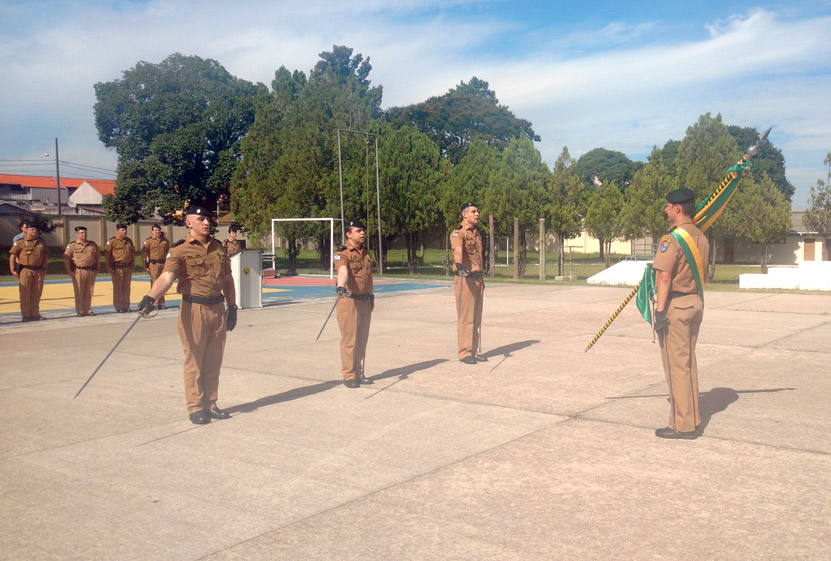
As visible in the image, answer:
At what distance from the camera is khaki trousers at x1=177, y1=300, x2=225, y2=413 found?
6.65 m

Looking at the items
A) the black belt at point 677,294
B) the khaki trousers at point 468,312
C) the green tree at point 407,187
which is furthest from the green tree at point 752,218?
the black belt at point 677,294

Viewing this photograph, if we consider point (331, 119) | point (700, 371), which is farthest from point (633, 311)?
point (331, 119)

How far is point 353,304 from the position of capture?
8.45 m

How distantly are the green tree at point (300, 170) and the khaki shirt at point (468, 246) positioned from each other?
22.5m

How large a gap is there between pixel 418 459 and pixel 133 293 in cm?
1880

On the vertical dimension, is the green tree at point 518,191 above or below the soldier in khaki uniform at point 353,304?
above

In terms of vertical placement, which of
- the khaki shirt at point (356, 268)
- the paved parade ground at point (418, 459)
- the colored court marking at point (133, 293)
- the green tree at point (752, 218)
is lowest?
the paved parade ground at point (418, 459)

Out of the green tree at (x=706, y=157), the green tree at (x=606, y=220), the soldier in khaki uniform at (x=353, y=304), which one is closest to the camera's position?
the soldier in khaki uniform at (x=353, y=304)

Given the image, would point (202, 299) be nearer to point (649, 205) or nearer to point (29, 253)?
point (29, 253)

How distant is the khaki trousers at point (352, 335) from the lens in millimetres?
8328

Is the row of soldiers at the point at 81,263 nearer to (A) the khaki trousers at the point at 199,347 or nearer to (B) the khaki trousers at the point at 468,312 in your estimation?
(B) the khaki trousers at the point at 468,312

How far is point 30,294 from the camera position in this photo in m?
14.7

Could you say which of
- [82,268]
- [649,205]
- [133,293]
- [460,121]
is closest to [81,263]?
[82,268]

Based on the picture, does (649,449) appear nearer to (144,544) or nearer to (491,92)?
(144,544)
